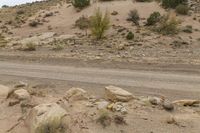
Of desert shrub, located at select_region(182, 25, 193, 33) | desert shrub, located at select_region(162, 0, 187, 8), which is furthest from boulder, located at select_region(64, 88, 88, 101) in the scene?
desert shrub, located at select_region(162, 0, 187, 8)

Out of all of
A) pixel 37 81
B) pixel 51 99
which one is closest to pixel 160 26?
pixel 37 81

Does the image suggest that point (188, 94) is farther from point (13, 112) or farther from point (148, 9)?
point (148, 9)

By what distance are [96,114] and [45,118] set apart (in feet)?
5.50

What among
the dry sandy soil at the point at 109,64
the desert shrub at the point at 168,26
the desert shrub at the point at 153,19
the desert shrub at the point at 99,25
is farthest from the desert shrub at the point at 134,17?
the desert shrub at the point at 99,25

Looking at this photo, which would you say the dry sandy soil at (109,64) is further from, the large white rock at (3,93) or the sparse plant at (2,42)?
the large white rock at (3,93)

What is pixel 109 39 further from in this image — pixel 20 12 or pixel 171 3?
pixel 20 12

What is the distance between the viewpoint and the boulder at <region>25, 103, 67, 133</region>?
384 inches

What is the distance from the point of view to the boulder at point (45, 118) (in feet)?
32.0

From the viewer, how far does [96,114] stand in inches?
432

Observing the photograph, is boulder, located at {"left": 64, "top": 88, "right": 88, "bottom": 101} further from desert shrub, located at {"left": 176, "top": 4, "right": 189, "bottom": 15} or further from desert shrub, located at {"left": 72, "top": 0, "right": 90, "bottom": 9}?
desert shrub, located at {"left": 72, "top": 0, "right": 90, "bottom": 9}

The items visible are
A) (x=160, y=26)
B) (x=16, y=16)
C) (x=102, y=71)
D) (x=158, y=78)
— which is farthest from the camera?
(x=16, y=16)

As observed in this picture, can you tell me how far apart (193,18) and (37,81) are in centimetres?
2263

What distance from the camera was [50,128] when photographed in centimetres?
967

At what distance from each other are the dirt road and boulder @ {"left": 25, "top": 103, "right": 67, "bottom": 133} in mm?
6216
